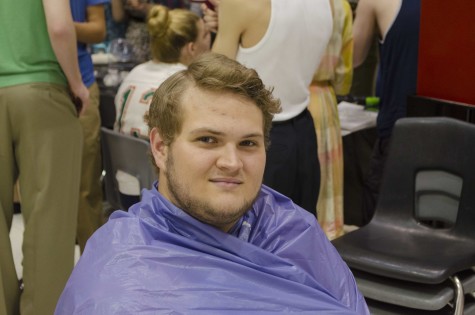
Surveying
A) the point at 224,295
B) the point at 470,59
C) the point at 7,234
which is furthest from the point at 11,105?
the point at 470,59

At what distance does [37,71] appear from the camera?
7.76ft

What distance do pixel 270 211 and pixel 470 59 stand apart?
1.25m

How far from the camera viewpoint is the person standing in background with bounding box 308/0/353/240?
2.57 meters

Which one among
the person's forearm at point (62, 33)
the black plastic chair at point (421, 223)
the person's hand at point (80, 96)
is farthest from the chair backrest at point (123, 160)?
the black plastic chair at point (421, 223)

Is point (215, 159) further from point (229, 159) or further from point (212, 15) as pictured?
point (212, 15)

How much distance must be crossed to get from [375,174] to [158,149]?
1.83 metres

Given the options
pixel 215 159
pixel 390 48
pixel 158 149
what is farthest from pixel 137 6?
pixel 215 159

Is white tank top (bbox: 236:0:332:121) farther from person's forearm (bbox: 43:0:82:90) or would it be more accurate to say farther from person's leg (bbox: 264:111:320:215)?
person's forearm (bbox: 43:0:82:90)

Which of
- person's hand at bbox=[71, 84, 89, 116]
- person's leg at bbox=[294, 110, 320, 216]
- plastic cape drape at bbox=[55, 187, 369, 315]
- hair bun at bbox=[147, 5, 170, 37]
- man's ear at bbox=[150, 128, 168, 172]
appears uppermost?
man's ear at bbox=[150, 128, 168, 172]

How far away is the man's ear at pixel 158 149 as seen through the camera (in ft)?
4.75

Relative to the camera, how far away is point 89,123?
3.01 metres

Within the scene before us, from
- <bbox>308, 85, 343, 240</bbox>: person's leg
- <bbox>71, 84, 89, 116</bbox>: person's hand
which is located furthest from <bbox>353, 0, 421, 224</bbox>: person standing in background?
<bbox>71, 84, 89, 116</bbox>: person's hand

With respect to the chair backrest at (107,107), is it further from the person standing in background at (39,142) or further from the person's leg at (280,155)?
the person's leg at (280,155)

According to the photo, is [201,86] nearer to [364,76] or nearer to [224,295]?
[224,295]
